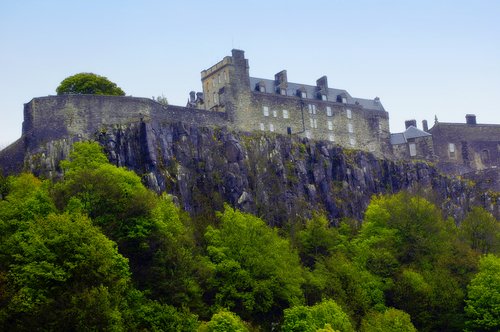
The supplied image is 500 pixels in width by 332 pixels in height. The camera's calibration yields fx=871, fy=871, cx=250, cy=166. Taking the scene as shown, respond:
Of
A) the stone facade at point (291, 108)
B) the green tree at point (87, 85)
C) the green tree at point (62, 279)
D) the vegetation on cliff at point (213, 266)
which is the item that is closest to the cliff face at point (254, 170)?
the vegetation on cliff at point (213, 266)

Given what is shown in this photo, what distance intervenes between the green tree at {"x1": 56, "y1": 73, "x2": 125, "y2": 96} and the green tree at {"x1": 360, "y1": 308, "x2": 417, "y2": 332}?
89.4 feet

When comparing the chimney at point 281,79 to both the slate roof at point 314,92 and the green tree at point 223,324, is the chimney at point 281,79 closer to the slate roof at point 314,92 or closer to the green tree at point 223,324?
the slate roof at point 314,92

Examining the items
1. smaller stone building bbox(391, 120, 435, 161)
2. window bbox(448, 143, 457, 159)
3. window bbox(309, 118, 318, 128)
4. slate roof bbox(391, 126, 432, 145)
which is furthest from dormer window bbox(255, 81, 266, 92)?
window bbox(448, 143, 457, 159)

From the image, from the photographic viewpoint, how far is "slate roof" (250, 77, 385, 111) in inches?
2677

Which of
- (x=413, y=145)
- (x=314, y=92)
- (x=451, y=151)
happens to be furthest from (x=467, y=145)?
(x=314, y=92)

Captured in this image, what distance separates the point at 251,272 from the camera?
45031mm

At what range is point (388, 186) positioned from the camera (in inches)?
2606

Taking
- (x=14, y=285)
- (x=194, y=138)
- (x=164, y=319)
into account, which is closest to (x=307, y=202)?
(x=194, y=138)

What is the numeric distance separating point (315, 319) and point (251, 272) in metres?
4.82

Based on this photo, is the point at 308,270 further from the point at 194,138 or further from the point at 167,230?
the point at 194,138

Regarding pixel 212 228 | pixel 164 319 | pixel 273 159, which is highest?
pixel 273 159

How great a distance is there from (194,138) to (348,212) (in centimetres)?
1232

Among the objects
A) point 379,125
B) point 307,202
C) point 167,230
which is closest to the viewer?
point 167,230

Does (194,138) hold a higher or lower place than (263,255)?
higher
